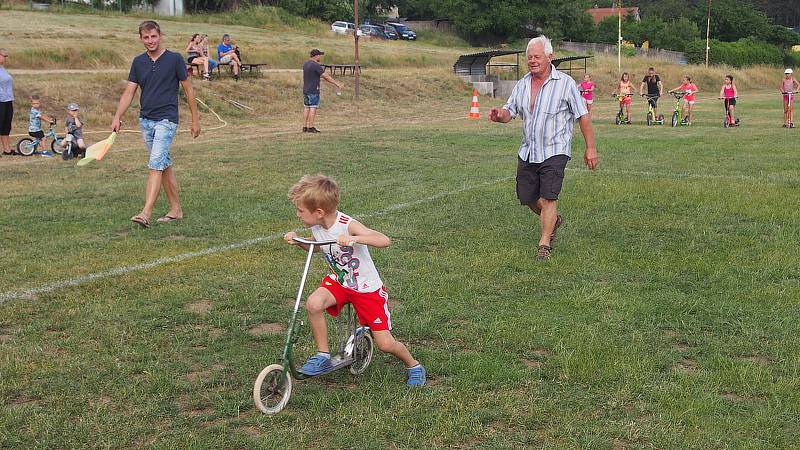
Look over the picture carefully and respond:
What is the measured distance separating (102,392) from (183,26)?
162 ft

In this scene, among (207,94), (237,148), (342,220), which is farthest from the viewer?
(207,94)

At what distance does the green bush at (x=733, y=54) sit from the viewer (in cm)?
8075

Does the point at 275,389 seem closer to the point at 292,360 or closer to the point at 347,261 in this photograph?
the point at 292,360

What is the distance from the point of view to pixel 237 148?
55.4 feet

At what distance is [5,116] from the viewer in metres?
16.0

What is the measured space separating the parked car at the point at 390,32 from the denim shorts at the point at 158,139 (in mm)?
60665

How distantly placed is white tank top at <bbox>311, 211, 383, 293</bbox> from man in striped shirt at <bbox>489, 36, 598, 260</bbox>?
3.35 m

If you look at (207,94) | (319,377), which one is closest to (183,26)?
(207,94)

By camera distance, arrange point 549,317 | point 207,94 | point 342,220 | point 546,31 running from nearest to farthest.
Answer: point 342,220
point 549,317
point 207,94
point 546,31

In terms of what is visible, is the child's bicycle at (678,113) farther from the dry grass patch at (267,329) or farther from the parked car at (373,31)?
the parked car at (373,31)

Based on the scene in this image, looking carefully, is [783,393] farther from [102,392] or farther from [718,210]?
[718,210]

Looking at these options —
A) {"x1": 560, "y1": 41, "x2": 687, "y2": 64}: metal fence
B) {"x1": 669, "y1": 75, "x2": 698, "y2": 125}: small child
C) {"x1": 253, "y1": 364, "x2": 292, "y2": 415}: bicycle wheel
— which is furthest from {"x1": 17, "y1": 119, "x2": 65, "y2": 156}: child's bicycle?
{"x1": 560, "y1": 41, "x2": 687, "y2": 64}: metal fence

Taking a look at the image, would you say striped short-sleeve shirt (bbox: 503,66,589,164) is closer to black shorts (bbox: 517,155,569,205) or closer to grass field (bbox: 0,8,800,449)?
black shorts (bbox: 517,155,569,205)

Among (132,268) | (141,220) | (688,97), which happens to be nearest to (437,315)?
(132,268)
